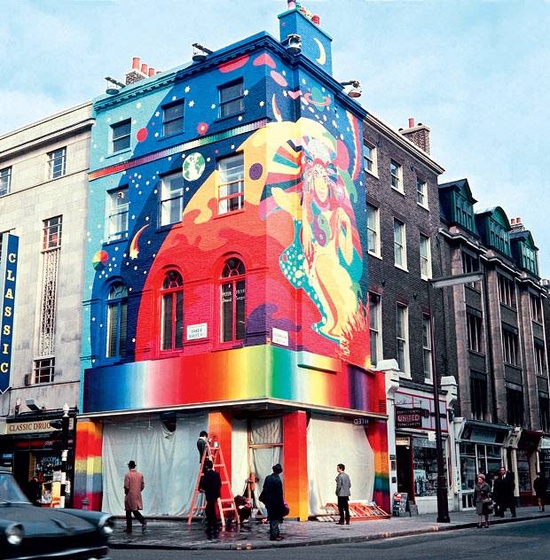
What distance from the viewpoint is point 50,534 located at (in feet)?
26.4

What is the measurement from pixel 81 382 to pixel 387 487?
36.6 ft

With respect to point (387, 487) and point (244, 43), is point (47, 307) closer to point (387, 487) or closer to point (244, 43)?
point (244, 43)

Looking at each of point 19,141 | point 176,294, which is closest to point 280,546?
point 176,294

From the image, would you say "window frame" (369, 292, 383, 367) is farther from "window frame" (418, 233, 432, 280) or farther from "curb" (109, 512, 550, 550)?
"curb" (109, 512, 550, 550)

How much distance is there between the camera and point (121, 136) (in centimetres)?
2867

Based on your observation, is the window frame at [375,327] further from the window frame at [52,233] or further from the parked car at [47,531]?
the parked car at [47,531]

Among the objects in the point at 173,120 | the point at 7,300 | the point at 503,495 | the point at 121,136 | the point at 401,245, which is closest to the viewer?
the point at 173,120

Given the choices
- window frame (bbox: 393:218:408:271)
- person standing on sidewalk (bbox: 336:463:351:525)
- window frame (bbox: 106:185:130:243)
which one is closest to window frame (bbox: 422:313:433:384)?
window frame (bbox: 393:218:408:271)

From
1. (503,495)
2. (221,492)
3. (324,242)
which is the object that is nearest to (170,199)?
(324,242)

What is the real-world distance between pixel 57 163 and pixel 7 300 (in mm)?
5724

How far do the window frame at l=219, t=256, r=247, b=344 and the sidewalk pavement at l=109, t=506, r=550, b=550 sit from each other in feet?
18.3

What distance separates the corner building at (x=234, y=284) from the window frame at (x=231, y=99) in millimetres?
48

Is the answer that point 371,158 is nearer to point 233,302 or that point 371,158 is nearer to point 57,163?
point 233,302

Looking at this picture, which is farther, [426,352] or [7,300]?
[426,352]
